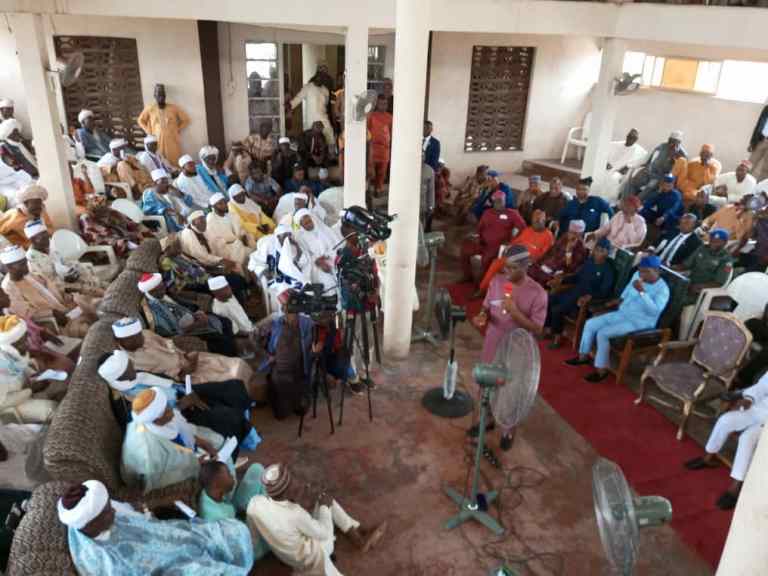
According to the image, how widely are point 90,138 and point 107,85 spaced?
0.89 m

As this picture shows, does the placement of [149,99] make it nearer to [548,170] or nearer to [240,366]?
[240,366]

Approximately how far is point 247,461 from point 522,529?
1906mm

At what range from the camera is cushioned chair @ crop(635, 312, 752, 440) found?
180 inches

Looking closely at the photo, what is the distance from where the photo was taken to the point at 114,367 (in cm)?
361

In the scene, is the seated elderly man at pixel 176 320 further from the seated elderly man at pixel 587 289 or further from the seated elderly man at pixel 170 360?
the seated elderly man at pixel 587 289

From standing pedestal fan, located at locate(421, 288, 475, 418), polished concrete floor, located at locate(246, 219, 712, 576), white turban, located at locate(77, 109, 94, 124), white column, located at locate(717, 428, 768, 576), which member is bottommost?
polished concrete floor, located at locate(246, 219, 712, 576)

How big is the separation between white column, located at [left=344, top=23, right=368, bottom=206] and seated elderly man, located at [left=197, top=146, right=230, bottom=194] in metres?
1.80

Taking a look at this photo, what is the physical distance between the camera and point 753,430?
404cm

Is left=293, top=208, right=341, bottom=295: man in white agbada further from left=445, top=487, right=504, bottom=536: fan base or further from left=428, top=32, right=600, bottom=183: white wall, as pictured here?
left=428, top=32, right=600, bottom=183: white wall

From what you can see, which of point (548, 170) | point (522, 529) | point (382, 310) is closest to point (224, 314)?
point (382, 310)

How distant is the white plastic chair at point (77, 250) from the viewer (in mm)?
5762

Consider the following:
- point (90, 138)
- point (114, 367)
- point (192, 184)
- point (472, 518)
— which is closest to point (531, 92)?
point (192, 184)

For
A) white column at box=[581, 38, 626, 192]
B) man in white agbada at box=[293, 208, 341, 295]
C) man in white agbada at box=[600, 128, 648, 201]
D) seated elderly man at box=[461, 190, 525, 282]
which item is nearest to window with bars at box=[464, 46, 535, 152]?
man in white agbada at box=[600, 128, 648, 201]

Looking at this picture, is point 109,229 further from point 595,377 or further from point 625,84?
point 625,84
